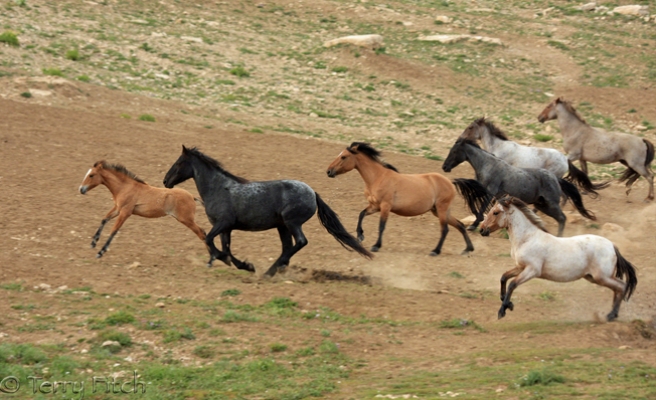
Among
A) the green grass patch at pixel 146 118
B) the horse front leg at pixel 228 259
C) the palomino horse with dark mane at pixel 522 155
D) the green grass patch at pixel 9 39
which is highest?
the palomino horse with dark mane at pixel 522 155

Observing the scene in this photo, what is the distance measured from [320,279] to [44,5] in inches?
857

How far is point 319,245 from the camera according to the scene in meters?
14.8

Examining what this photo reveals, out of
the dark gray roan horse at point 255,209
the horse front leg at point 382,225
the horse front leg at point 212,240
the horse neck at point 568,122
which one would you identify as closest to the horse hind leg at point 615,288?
the dark gray roan horse at point 255,209

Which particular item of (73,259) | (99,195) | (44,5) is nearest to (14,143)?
(99,195)

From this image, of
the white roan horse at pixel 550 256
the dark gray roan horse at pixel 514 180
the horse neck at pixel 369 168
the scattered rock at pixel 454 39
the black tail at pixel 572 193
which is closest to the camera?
the white roan horse at pixel 550 256

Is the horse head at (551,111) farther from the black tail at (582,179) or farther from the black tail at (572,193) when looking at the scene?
the black tail at (572,193)

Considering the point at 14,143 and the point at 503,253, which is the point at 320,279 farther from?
the point at 14,143

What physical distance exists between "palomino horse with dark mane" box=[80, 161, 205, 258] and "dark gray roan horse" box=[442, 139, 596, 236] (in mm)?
4789

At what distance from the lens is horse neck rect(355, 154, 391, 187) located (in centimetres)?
1472

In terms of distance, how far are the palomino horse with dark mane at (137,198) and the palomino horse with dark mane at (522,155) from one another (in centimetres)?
608

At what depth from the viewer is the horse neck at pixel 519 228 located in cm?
1086

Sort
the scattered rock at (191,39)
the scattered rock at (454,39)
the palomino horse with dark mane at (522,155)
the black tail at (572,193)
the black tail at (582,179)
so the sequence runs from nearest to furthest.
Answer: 1. the black tail at (572,193)
2. the palomino horse with dark mane at (522,155)
3. the black tail at (582,179)
4. the scattered rock at (191,39)
5. the scattered rock at (454,39)

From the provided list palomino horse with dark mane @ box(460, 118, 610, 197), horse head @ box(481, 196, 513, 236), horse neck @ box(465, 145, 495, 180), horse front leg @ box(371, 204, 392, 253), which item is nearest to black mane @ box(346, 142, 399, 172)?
horse front leg @ box(371, 204, 392, 253)

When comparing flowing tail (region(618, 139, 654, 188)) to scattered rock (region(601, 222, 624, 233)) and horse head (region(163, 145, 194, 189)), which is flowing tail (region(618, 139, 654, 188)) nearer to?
scattered rock (region(601, 222, 624, 233))
